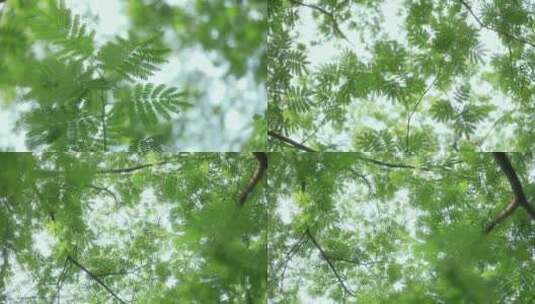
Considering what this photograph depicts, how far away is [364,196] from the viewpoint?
2377 millimetres

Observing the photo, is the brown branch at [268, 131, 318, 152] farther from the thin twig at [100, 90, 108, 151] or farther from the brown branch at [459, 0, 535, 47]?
the brown branch at [459, 0, 535, 47]

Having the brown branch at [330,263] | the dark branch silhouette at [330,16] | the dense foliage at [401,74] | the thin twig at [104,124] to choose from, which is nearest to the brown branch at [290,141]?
the dense foliage at [401,74]

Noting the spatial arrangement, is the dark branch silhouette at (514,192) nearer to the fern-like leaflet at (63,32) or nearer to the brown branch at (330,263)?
the brown branch at (330,263)

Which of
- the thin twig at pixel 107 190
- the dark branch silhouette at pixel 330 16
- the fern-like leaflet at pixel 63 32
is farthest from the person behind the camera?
the dark branch silhouette at pixel 330 16

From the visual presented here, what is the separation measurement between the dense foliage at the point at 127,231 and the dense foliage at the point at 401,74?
31cm

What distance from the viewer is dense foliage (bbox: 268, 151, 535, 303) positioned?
7.54 ft

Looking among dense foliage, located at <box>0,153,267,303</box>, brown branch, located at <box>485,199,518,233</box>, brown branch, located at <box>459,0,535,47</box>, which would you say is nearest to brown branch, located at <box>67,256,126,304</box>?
dense foliage, located at <box>0,153,267,303</box>

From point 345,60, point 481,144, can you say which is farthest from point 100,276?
point 481,144

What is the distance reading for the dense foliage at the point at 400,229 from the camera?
2297mm

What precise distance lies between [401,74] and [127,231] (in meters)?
1.08

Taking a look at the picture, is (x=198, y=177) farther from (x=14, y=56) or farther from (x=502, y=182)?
(x=502, y=182)

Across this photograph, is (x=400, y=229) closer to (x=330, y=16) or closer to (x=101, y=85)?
(x=330, y=16)

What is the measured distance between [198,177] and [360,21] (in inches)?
30.8

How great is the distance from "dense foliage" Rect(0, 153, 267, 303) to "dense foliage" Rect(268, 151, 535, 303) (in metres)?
0.11
